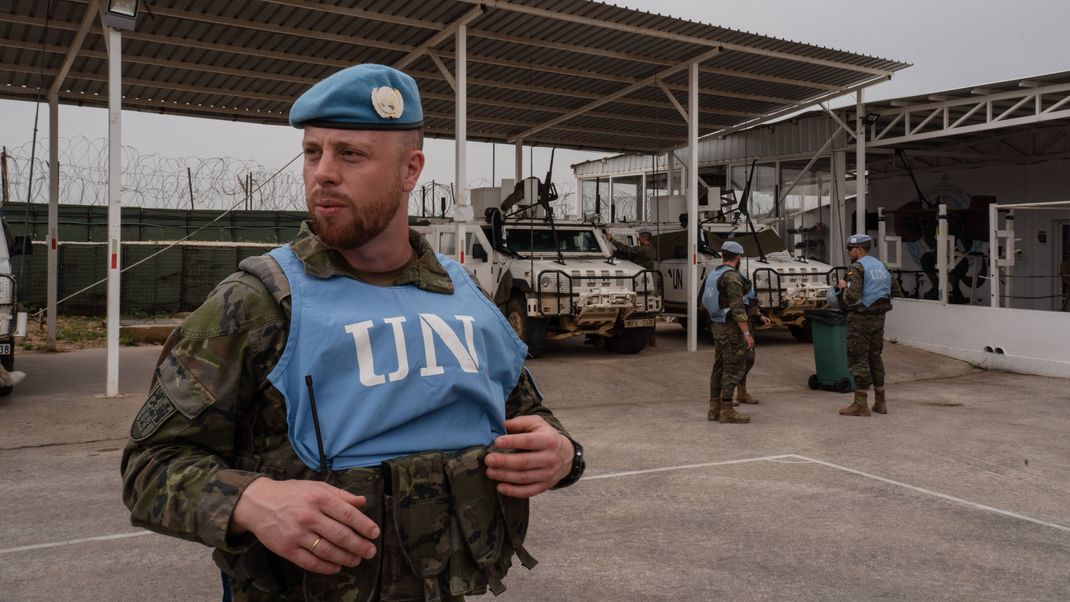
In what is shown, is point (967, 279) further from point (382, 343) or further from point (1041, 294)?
point (382, 343)

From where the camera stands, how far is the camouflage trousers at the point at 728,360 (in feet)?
26.0

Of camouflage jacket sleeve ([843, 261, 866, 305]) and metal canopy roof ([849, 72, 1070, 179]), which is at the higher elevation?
metal canopy roof ([849, 72, 1070, 179])

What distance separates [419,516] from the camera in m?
1.37

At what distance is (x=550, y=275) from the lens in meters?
11.1

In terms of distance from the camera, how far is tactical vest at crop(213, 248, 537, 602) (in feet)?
4.32

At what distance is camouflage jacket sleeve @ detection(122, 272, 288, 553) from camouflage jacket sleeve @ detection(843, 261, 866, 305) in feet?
26.4

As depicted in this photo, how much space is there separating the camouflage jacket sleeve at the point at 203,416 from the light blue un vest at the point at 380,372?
53 millimetres

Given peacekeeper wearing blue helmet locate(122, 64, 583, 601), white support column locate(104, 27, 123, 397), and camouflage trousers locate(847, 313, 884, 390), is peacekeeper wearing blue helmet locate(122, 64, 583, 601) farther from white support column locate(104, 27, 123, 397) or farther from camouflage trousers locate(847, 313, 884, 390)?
camouflage trousers locate(847, 313, 884, 390)

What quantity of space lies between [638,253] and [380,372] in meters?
12.5

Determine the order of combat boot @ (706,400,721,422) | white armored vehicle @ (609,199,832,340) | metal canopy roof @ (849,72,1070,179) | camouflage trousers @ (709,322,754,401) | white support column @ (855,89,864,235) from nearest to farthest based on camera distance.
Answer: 1. camouflage trousers @ (709,322,754,401)
2. combat boot @ (706,400,721,422)
3. white armored vehicle @ (609,199,832,340)
4. metal canopy roof @ (849,72,1070,179)
5. white support column @ (855,89,864,235)

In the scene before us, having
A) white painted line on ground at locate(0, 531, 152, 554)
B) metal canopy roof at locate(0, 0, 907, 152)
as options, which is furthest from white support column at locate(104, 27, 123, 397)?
white painted line on ground at locate(0, 531, 152, 554)

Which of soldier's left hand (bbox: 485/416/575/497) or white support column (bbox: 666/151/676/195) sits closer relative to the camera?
soldier's left hand (bbox: 485/416/575/497)

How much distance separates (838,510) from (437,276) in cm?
393

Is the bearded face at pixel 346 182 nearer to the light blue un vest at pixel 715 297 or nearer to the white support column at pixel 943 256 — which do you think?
the light blue un vest at pixel 715 297
